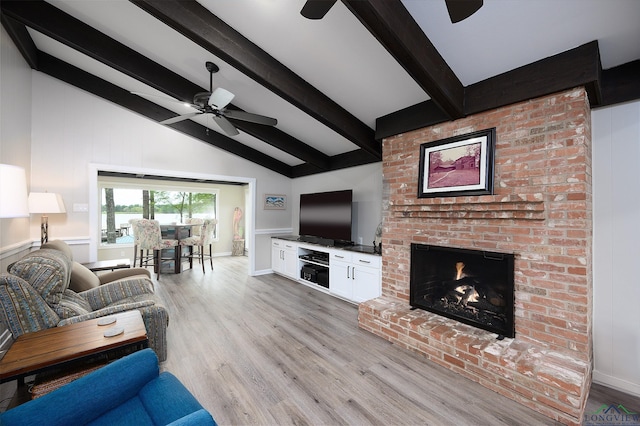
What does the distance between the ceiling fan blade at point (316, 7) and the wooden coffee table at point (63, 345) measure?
2164 mm

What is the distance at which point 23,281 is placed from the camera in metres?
1.68

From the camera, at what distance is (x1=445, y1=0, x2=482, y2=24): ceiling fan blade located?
1183 millimetres

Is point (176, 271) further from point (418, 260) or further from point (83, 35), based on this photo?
point (418, 260)

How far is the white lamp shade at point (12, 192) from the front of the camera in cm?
144

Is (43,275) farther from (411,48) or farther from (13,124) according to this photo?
(411,48)

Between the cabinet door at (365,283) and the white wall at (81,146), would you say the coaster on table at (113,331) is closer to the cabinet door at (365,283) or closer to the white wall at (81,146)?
the cabinet door at (365,283)

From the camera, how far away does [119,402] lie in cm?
128

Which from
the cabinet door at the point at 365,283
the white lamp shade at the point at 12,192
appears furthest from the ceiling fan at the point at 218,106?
the cabinet door at the point at 365,283

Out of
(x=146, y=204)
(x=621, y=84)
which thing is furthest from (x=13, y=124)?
(x=621, y=84)

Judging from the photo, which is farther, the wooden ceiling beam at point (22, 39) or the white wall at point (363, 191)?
the white wall at point (363, 191)

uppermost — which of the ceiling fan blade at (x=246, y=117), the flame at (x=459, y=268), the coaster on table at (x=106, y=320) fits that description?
the ceiling fan blade at (x=246, y=117)

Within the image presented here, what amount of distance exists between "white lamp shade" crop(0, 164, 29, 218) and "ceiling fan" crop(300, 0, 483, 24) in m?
1.79

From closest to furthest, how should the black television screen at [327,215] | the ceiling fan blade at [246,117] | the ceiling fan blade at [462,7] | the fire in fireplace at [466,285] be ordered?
the ceiling fan blade at [462,7], the fire in fireplace at [466,285], the ceiling fan blade at [246,117], the black television screen at [327,215]

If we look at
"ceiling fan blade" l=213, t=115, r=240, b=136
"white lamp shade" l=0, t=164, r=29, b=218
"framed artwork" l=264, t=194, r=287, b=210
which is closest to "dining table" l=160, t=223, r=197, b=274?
"framed artwork" l=264, t=194, r=287, b=210
